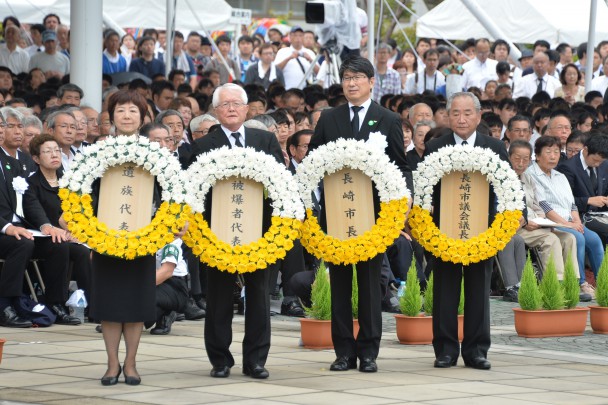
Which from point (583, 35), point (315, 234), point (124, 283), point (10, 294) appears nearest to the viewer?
point (124, 283)

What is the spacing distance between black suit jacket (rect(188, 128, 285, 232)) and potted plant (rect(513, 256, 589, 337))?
309 cm

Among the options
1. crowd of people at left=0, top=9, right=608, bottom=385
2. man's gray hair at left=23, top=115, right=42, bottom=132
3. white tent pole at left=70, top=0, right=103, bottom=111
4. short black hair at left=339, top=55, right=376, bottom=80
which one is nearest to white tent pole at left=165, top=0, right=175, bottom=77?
crowd of people at left=0, top=9, right=608, bottom=385

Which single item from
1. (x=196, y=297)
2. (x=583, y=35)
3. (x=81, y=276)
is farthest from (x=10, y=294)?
(x=583, y=35)

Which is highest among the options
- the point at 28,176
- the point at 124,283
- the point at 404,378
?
the point at 28,176

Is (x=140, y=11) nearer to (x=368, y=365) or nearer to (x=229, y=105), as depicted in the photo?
(x=229, y=105)

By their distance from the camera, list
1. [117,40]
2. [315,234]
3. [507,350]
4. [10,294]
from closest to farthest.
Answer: [315,234]
[507,350]
[10,294]
[117,40]

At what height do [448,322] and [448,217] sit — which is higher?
[448,217]

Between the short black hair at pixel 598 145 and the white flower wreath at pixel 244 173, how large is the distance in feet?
26.5

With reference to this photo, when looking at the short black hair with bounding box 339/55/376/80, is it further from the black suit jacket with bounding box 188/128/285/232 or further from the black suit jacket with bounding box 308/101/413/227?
the black suit jacket with bounding box 188/128/285/232

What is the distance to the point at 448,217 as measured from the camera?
34.2 feet

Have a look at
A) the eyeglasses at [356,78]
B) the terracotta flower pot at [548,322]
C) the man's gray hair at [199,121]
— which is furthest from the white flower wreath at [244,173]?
the man's gray hair at [199,121]

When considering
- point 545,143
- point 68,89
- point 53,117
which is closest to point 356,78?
point 53,117

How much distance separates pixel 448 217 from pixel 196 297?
3908 mm

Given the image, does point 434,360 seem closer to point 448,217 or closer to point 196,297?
point 448,217
